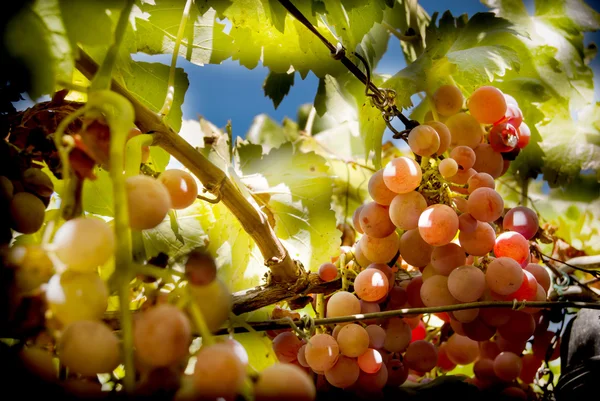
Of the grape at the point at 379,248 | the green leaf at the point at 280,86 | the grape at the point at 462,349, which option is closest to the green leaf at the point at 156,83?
the green leaf at the point at 280,86

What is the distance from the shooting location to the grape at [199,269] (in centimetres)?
40

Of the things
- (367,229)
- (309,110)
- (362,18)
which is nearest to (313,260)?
(367,229)

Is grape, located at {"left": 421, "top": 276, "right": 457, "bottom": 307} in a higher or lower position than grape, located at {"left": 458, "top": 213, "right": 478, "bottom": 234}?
lower

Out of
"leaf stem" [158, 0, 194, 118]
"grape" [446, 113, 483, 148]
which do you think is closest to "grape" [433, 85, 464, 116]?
"grape" [446, 113, 483, 148]

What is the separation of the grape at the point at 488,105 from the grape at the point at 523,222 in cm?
17

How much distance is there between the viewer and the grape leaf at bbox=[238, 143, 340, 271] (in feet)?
3.20

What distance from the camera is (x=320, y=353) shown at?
0.69 meters

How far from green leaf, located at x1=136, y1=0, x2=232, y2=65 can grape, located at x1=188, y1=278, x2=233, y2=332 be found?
534 millimetres

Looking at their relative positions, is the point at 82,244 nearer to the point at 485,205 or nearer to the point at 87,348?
the point at 87,348

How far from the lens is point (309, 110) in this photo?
1.62 m

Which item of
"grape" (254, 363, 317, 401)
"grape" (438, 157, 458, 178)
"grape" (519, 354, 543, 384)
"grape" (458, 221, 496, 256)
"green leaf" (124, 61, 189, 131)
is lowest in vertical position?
"grape" (519, 354, 543, 384)

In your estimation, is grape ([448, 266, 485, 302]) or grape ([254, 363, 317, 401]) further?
grape ([448, 266, 485, 302])

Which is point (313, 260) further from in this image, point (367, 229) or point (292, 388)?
point (292, 388)

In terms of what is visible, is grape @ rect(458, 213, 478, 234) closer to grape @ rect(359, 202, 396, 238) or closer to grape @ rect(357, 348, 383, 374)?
grape @ rect(359, 202, 396, 238)
